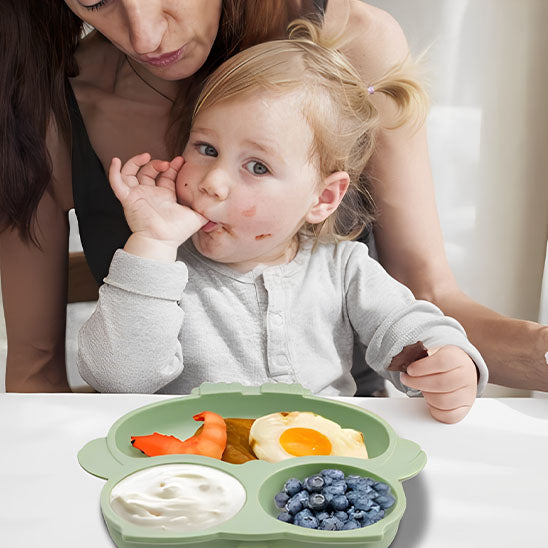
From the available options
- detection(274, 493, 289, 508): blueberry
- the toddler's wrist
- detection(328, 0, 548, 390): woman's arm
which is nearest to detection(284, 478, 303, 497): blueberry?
detection(274, 493, 289, 508): blueberry

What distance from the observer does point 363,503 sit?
1.99 ft

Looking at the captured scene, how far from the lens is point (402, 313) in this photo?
102cm

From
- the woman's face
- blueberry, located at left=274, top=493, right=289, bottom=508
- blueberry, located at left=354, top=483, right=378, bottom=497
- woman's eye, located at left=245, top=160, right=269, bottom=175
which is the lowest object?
blueberry, located at left=274, top=493, right=289, bottom=508

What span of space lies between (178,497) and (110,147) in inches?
27.1

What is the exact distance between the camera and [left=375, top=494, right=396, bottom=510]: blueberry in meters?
0.61

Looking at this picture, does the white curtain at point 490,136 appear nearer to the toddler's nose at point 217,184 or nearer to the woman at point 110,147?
the woman at point 110,147

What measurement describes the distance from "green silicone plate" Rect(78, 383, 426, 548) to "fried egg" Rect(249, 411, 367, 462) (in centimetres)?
3

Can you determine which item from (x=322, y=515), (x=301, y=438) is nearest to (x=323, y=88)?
(x=301, y=438)

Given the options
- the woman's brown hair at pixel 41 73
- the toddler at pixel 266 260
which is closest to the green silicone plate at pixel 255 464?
the toddler at pixel 266 260

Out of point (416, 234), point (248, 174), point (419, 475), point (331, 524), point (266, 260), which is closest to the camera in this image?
point (331, 524)

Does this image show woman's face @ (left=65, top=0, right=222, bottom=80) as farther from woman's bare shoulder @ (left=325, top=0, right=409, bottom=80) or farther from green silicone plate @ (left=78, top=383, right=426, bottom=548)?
green silicone plate @ (left=78, top=383, right=426, bottom=548)

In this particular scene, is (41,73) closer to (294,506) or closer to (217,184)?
(217,184)

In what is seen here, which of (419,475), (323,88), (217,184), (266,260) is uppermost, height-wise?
(323,88)

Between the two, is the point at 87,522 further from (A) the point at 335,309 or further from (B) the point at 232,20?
(B) the point at 232,20
